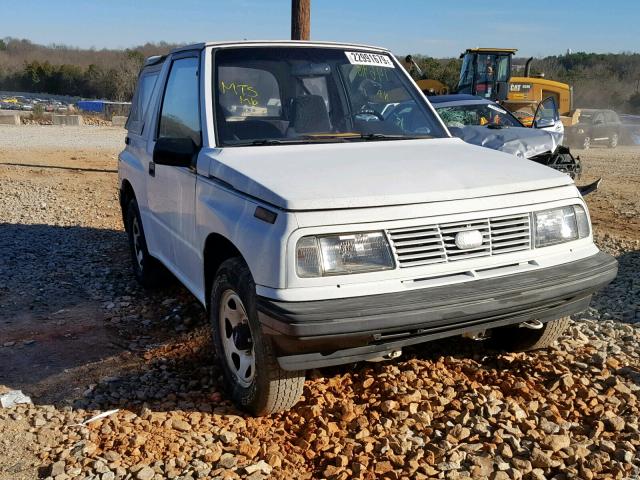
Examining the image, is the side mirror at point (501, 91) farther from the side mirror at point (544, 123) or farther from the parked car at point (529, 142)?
the side mirror at point (544, 123)

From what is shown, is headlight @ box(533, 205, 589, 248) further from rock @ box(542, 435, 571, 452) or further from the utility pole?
the utility pole

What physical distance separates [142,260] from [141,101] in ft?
4.74

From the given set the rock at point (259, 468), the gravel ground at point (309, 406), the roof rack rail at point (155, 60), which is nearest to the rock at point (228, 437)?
the gravel ground at point (309, 406)

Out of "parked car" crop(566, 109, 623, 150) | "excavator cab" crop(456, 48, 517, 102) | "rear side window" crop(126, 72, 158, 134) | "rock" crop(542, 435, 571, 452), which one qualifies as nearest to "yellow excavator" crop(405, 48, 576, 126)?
"excavator cab" crop(456, 48, 517, 102)

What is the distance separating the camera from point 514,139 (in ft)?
27.4

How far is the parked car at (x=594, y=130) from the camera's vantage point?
23672mm

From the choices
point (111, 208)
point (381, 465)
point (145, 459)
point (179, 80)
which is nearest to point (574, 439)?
point (381, 465)

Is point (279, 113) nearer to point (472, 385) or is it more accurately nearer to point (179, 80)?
point (179, 80)

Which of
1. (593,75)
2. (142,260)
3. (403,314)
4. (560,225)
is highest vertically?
(593,75)

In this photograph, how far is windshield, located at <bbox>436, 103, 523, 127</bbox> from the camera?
34.0 ft

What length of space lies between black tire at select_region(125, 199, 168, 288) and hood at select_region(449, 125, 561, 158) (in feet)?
13.7

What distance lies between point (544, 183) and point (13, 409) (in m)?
3.23

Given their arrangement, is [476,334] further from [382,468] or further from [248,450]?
[248,450]

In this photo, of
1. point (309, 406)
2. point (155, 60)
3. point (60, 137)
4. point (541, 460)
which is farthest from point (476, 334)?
point (60, 137)
